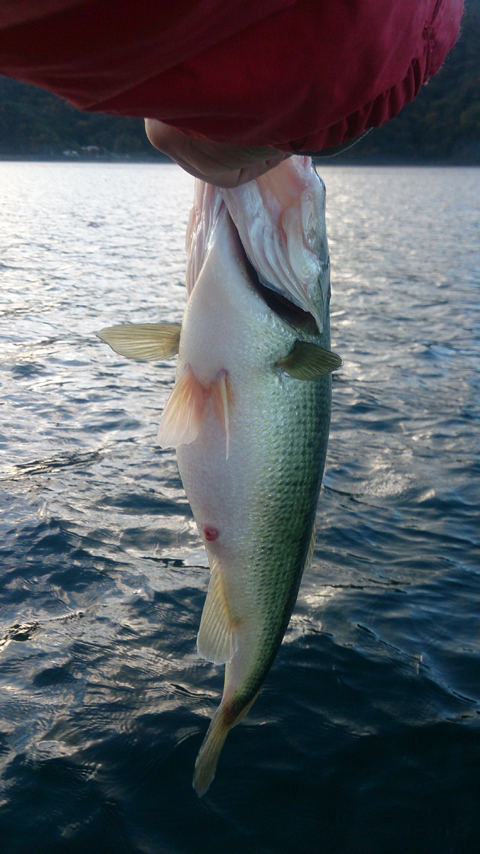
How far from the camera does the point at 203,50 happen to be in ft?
3.03

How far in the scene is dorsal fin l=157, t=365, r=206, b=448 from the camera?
2.03m

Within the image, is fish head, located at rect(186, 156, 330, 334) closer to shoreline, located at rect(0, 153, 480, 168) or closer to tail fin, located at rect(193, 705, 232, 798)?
tail fin, located at rect(193, 705, 232, 798)

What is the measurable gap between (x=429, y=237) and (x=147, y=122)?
95.1 ft

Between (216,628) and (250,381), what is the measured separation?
1003mm

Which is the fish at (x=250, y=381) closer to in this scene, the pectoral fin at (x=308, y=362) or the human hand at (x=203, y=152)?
the pectoral fin at (x=308, y=362)

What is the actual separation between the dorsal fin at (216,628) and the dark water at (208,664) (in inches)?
43.6

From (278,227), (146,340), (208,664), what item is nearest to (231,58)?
(278,227)

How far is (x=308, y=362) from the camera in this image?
6.75ft

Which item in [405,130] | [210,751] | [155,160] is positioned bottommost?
[210,751]

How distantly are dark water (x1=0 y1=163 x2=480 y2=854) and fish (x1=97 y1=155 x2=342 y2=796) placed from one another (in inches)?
48.6

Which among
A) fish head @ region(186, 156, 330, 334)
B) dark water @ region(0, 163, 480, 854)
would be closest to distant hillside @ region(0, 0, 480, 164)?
dark water @ region(0, 163, 480, 854)

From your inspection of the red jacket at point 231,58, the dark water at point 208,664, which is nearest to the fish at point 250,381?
the red jacket at point 231,58

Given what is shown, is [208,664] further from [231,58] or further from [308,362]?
[231,58]

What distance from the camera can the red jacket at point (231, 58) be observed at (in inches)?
32.7
